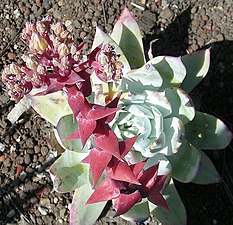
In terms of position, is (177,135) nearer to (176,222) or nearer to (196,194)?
(176,222)

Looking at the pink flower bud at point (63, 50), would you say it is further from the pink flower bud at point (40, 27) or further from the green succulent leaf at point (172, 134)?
the green succulent leaf at point (172, 134)

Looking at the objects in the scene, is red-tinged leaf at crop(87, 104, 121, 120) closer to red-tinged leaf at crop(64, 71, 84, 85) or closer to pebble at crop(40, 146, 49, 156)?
red-tinged leaf at crop(64, 71, 84, 85)

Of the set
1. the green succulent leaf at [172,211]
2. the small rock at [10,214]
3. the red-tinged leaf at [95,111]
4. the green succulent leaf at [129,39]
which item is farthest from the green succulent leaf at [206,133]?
the small rock at [10,214]

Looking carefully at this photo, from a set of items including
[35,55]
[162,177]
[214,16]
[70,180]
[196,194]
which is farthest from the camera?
[214,16]

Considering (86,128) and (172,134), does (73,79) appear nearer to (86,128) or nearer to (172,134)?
(86,128)

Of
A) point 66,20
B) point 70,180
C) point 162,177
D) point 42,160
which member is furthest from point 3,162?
point 162,177

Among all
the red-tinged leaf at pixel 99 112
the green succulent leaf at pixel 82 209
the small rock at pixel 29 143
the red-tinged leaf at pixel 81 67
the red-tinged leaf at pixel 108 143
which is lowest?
the green succulent leaf at pixel 82 209

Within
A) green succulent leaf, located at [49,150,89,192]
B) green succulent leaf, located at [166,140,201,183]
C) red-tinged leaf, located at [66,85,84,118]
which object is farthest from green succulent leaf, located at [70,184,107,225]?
red-tinged leaf, located at [66,85,84,118]
